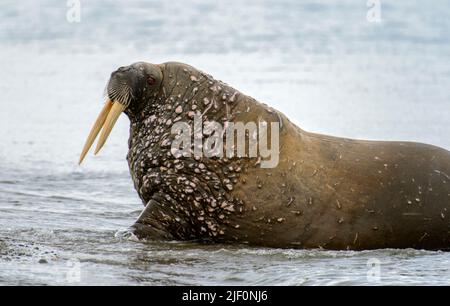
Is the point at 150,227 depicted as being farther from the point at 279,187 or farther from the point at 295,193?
the point at 295,193

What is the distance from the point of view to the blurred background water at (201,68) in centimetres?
773

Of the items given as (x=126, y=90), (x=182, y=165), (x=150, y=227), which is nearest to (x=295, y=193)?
(x=182, y=165)

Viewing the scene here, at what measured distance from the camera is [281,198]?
851cm

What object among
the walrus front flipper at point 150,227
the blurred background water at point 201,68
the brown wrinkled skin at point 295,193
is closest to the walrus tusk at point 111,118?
the brown wrinkled skin at point 295,193

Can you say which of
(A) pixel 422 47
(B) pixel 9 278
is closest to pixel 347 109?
(A) pixel 422 47

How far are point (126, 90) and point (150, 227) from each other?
1.14 metres

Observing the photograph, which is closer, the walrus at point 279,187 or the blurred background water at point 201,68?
the blurred background water at point 201,68

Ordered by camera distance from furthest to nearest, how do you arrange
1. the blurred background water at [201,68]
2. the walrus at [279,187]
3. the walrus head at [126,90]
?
the walrus head at [126,90] → the walrus at [279,187] → the blurred background water at [201,68]

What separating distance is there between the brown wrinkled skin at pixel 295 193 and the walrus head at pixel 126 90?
287mm

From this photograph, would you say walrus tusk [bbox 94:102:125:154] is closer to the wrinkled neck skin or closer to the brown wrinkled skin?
the wrinkled neck skin

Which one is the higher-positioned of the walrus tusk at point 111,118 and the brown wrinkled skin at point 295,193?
the walrus tusk at point 111,118

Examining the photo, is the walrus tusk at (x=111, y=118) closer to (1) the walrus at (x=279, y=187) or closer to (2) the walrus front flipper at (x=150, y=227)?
(1) the walrus at (x=279, y=187)
